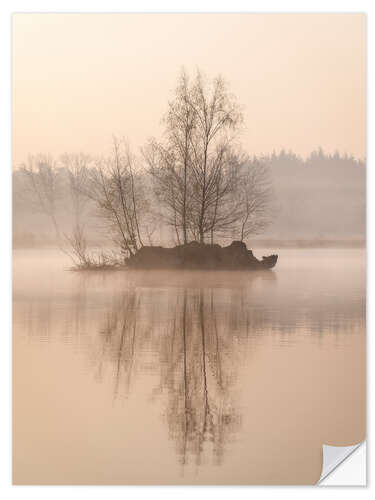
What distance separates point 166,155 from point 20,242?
1134 mm

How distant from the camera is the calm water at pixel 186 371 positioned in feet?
13.4

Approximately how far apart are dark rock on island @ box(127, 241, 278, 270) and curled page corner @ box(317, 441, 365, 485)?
1228mm

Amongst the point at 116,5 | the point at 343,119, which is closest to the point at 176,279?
the point at 343,119

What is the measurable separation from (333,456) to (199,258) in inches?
60.0

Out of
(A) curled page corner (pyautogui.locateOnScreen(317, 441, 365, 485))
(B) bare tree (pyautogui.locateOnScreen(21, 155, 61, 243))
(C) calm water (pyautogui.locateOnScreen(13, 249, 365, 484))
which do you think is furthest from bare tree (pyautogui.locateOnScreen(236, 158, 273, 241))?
(A) curled page corner (pyautogui.locateOnScreen(317, 441, 365, 485))

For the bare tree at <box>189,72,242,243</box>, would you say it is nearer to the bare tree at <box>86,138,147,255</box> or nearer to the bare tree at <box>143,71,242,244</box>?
the bare tree at <box>143,71,242,244</box>

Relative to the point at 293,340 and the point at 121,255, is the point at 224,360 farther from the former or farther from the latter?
the point at 121,255

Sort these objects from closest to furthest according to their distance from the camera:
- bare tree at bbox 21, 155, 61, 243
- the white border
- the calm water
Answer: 1. the calm water
2. the white border
3. bare tree at bbox 21, 155, 61, 243

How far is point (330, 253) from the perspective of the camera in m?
4.52

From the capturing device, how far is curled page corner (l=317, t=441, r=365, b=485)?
4152mm

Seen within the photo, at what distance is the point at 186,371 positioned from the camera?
4.25 meters
